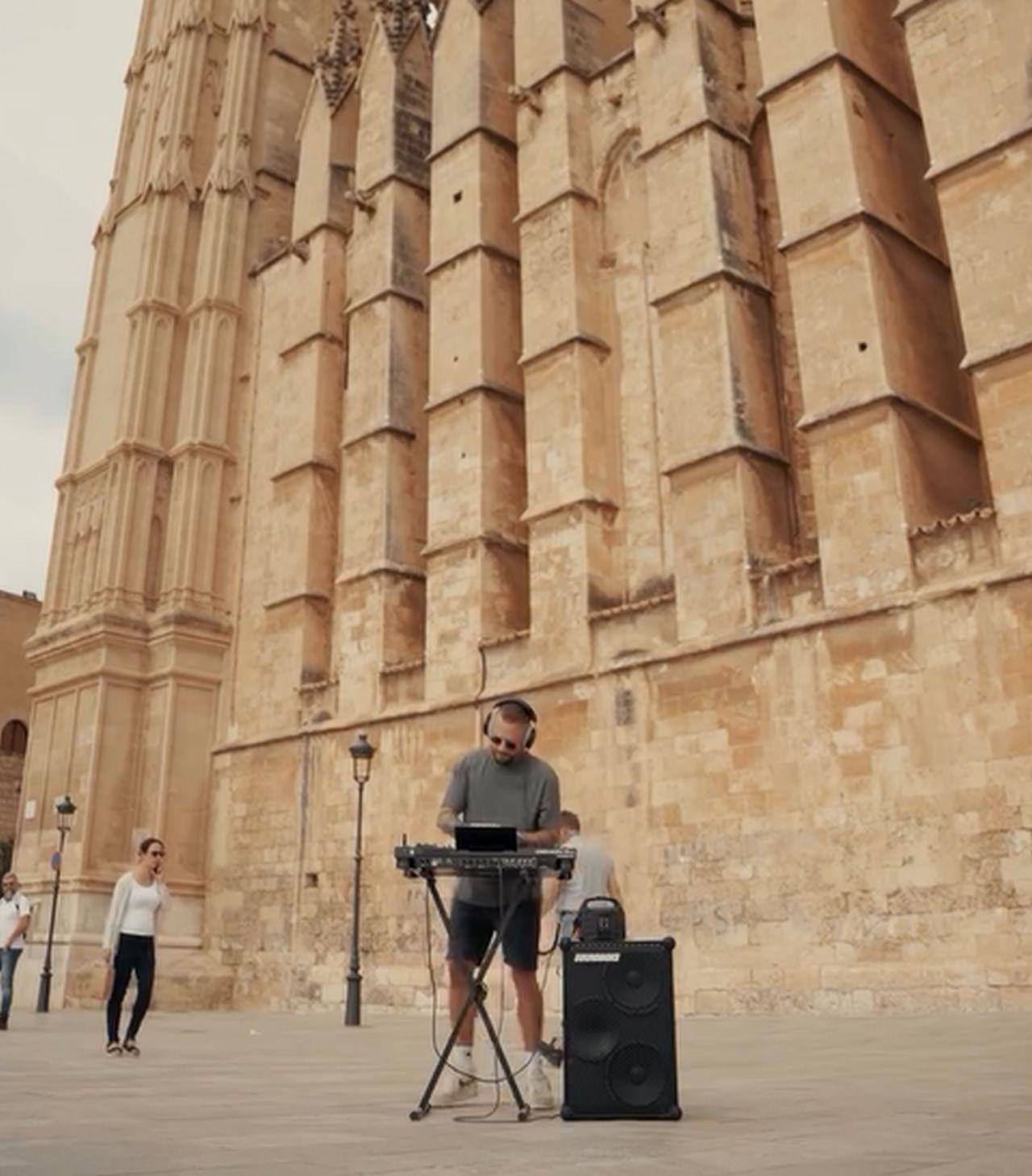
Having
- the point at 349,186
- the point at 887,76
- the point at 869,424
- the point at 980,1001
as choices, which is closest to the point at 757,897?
the point at 980,1001

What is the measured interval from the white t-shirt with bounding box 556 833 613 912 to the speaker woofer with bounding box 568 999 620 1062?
10.8 ft

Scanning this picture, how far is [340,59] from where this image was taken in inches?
905

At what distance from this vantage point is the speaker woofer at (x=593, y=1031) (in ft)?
12.9

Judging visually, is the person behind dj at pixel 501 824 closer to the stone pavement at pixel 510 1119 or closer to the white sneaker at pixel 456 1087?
the white sneaker at pixel 456 1087

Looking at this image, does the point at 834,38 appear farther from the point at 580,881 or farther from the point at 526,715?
the point at 526,715

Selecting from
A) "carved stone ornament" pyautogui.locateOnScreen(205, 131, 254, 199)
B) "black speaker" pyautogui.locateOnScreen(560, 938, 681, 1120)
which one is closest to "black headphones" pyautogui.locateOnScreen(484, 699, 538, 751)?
"black speaker" pyautogui.locateOnScreen(560, 938, 681, 1120)

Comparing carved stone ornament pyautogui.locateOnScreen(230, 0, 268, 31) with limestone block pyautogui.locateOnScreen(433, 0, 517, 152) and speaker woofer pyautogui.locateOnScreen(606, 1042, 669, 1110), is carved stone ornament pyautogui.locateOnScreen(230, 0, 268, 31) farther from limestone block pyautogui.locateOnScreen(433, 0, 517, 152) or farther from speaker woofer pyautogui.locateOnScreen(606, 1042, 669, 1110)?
speaker woofer pyautogui.locateOnScreen(606, 1042, 669, 1110)

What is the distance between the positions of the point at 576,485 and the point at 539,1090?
11216 mm

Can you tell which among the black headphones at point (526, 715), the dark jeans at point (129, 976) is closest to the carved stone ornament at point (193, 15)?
the dark jeans at point (129, 976)

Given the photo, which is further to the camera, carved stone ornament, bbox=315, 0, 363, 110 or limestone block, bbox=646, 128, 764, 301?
carved stone ornament, bbox=315, 0, 363, 110

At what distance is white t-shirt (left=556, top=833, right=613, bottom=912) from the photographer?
7.35 metres

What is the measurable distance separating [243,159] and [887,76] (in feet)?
45.0

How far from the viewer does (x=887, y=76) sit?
47.2 ft

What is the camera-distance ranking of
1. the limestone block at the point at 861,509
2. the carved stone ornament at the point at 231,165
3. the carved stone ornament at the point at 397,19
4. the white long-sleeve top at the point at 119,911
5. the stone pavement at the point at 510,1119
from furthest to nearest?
the carved stone ornament at the point at 231,165, the carved stone ornament at the point at 397,19, the limestone block at the point at 861,509, the white long-sleeve top at the point at 119,911, the stone pavement at the point at 510,1119
